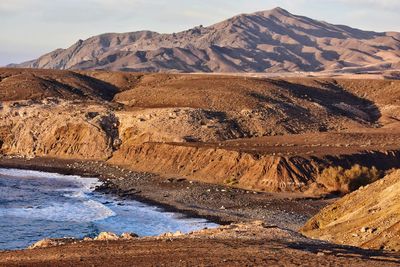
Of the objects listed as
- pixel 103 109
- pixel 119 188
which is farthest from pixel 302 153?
pixel 103 109

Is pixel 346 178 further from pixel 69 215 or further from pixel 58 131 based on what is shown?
pixel 58 131

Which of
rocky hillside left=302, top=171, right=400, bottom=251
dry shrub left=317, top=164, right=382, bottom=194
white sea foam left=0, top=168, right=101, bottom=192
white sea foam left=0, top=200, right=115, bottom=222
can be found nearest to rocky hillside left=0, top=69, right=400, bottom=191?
dry shrub left=317, top=164, right=382, bottom=194

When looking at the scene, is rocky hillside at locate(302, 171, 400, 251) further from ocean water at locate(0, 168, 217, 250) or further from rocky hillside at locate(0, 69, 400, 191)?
rocky hillside at locate(0, 69, 400, 191)

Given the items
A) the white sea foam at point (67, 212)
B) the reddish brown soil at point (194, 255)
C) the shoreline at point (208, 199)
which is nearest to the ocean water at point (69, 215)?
the white sea foam at point (67, 212)

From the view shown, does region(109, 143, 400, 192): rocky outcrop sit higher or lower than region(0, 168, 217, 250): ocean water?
higher

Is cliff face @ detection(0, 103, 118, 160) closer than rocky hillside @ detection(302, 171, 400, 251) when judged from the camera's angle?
No

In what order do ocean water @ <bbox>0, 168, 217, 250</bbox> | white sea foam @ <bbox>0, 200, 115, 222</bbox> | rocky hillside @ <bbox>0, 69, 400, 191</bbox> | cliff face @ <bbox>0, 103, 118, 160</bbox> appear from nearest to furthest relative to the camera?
ocean water @ <bbox>0, 168, 217, 250</bbox> → white sea foam @ <bbox>0, 200, 115, 222</bbox> → rocky hillside @ <bbox>0, 69, 400, 191</bbox> → cliff face @ <bbox>0, 103, 118, 160</bbox>

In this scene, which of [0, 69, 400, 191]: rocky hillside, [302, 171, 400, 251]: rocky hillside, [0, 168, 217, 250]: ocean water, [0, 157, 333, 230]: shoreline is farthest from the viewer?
[0, 69, 400, 191]: rocky hillside
